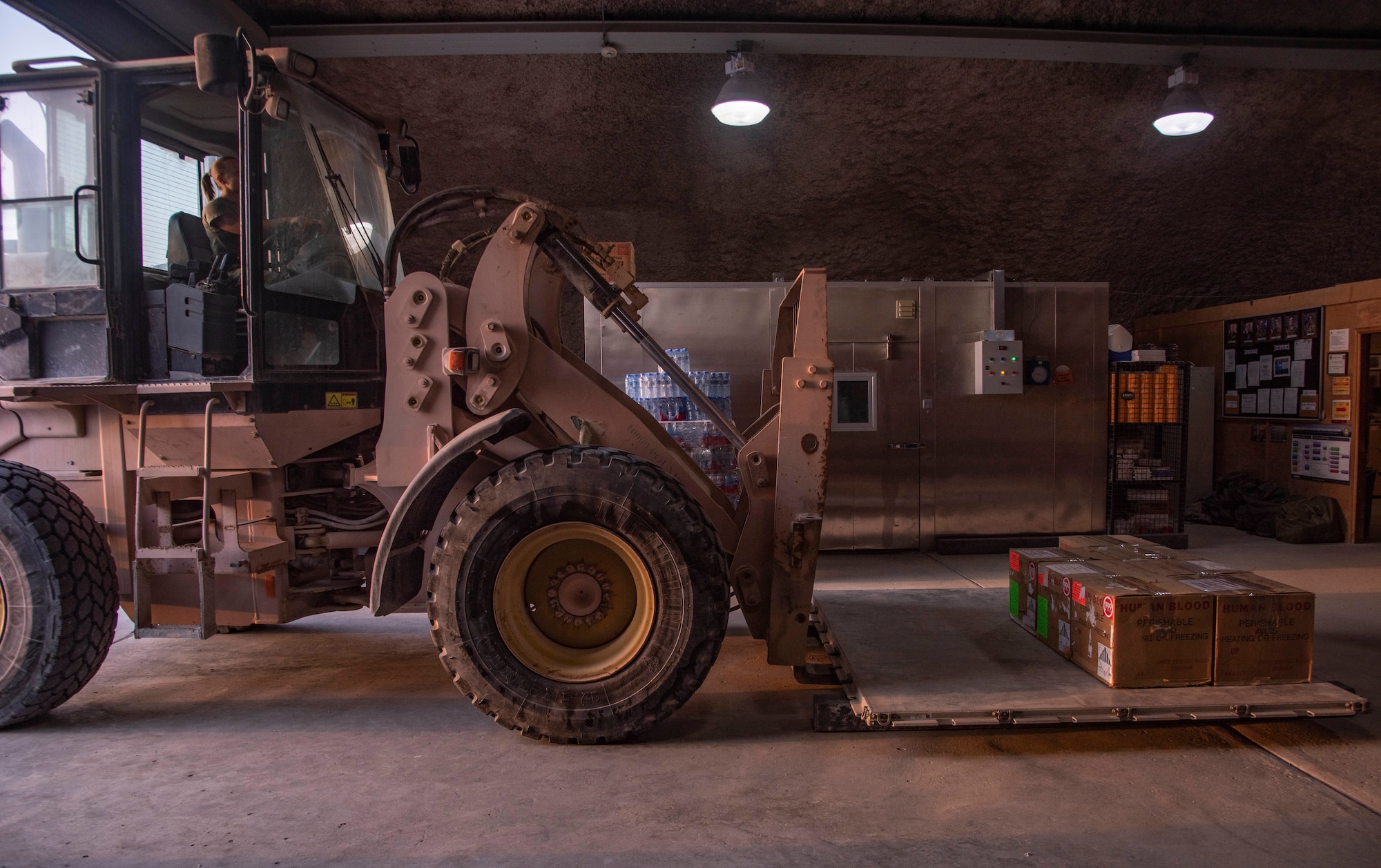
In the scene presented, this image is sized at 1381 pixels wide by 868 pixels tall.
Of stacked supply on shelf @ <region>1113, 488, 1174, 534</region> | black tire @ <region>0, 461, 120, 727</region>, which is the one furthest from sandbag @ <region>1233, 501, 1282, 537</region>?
black tire @ <region>0, 461, 120, 727</region>

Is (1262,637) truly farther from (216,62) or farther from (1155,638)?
(216,62)

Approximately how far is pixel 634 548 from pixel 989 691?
1.56 meters

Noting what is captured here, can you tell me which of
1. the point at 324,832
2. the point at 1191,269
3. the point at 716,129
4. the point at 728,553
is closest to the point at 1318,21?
the point at 1191,269

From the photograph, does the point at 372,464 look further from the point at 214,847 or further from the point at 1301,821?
the point at 1301,821

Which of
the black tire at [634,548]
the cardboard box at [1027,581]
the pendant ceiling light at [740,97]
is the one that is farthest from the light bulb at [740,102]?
the black tire at [634,548]

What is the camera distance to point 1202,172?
8.77 m

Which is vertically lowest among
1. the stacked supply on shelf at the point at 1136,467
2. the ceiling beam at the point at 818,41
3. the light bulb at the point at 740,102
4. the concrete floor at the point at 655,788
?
the concrete floor at the point at 655,788

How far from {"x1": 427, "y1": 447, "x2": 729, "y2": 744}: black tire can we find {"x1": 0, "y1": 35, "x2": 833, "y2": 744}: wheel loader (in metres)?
0.01

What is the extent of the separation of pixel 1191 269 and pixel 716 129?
21.4 feet

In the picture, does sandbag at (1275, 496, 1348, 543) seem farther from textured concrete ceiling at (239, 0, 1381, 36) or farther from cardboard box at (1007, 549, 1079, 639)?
cardboard box at (1007, 549, 1079, 639)

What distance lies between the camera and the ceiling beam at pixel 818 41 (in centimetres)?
667

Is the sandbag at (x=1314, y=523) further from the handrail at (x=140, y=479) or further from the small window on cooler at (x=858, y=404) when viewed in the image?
the handrail at (x=140, y=479)

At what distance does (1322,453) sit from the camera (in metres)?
8.04

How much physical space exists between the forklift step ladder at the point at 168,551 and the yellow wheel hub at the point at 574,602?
51.7 inches
